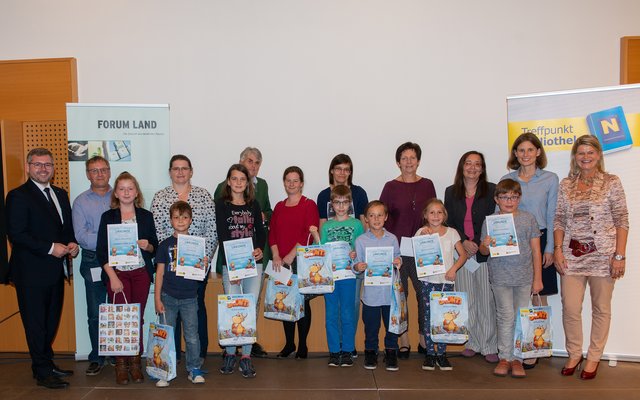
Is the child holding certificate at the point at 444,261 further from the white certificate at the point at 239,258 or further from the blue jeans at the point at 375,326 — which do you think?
the white certificate at the point at 239,258

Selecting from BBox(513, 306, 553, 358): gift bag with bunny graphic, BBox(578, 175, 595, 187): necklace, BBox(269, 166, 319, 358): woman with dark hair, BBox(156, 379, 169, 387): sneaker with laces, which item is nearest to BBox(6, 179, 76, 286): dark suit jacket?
BBox(156, 379, 169, 387): sneaker with laces

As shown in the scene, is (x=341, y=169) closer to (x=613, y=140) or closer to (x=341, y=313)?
(x=341, y=313)

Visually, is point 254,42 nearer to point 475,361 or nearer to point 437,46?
point 437,46

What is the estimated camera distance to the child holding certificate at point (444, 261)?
439 cm

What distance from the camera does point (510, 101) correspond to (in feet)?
16.3

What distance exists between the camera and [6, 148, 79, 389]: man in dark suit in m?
4.12

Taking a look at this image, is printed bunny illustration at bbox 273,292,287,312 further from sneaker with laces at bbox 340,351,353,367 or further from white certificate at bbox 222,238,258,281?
sneaker with laces at bbox 340,351,353,367

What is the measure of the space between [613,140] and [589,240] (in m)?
1.08

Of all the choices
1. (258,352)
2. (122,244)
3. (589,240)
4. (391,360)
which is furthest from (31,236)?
(589,240)

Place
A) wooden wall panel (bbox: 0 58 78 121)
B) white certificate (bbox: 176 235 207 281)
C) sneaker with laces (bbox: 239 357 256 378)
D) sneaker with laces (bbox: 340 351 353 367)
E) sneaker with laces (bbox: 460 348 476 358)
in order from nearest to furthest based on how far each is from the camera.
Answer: white certificate (bbox: 176 235 207 281)
sneaker with laces (bbox: 239 357 256 378)
sneaker with laces (bbox: 340 351 353 367)
sneaker with laces (bbox: 460 348 476 358)
wooden wall panel (bbox: 0 58 78 121)

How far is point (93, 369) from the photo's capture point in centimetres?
455

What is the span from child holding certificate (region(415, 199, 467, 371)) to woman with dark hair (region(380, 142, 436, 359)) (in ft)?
0.72

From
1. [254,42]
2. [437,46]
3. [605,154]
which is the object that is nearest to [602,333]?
[605,154]

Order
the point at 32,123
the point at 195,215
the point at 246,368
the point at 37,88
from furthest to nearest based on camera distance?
the point at 37,88
the point at 32,123
the point at 195,215
the point at 246,368
